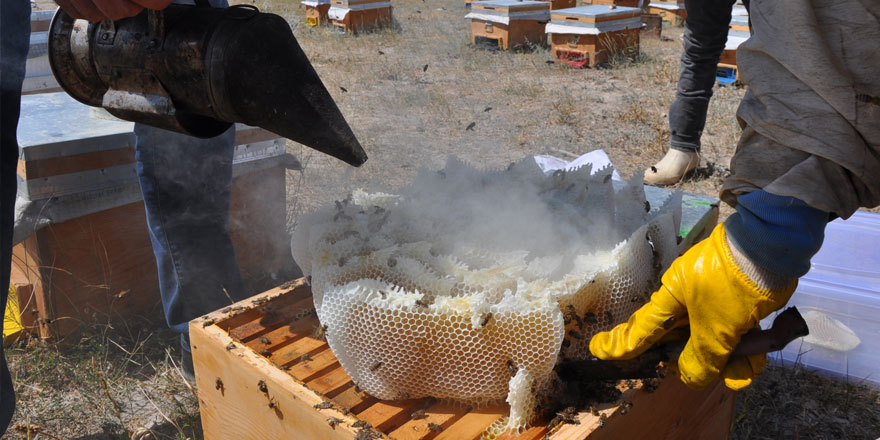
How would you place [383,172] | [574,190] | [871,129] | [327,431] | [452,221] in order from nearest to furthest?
1. [871,129]
2. [327,431]
3. [452,221]
4. [574,190]
5. [383,172]

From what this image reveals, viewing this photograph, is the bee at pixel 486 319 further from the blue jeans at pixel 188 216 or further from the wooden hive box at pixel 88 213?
the wooden hive box at pixel 88 213

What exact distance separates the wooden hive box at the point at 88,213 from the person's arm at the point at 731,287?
1899 millimetres

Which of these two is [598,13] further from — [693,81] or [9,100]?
[9,100]

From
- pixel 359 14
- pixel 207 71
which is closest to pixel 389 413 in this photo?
pixel 207 71

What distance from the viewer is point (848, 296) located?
89.4 inches

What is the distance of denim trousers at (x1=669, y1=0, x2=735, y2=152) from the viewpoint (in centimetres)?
334

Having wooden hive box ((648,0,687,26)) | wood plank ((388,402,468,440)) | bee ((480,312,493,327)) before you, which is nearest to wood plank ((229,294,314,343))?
wood plank ((388,402,468,440))

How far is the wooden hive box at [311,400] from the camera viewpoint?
120cm

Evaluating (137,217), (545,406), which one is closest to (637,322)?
(545,406)

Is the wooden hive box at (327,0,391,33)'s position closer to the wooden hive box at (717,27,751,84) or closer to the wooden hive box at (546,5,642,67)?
the wooden hive box at (546,5,642,67)

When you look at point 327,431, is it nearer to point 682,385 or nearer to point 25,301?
point 682,385

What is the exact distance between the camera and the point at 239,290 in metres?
2.33

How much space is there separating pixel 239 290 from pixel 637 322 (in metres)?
1.59

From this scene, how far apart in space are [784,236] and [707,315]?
19 cm
